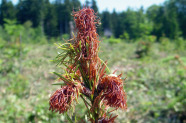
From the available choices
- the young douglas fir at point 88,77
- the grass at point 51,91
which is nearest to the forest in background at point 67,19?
the young douglas fir at point 88,77

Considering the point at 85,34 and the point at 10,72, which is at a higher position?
the point at 85,34

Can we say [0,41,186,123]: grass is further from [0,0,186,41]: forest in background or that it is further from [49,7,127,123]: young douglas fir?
[49,7,127,123]: young douglas fir

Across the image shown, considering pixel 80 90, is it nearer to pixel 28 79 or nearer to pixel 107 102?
pixel 107 102

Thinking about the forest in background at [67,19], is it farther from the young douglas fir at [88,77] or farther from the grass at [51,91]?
the grass at [51,91]

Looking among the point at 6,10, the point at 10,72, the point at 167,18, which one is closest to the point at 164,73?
the point at 10,72

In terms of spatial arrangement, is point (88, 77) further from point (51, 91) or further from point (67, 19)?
point (51, 91)

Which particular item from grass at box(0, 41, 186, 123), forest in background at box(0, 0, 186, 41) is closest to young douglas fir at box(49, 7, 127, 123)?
forest in background at box(0, 0, 186, 41)
